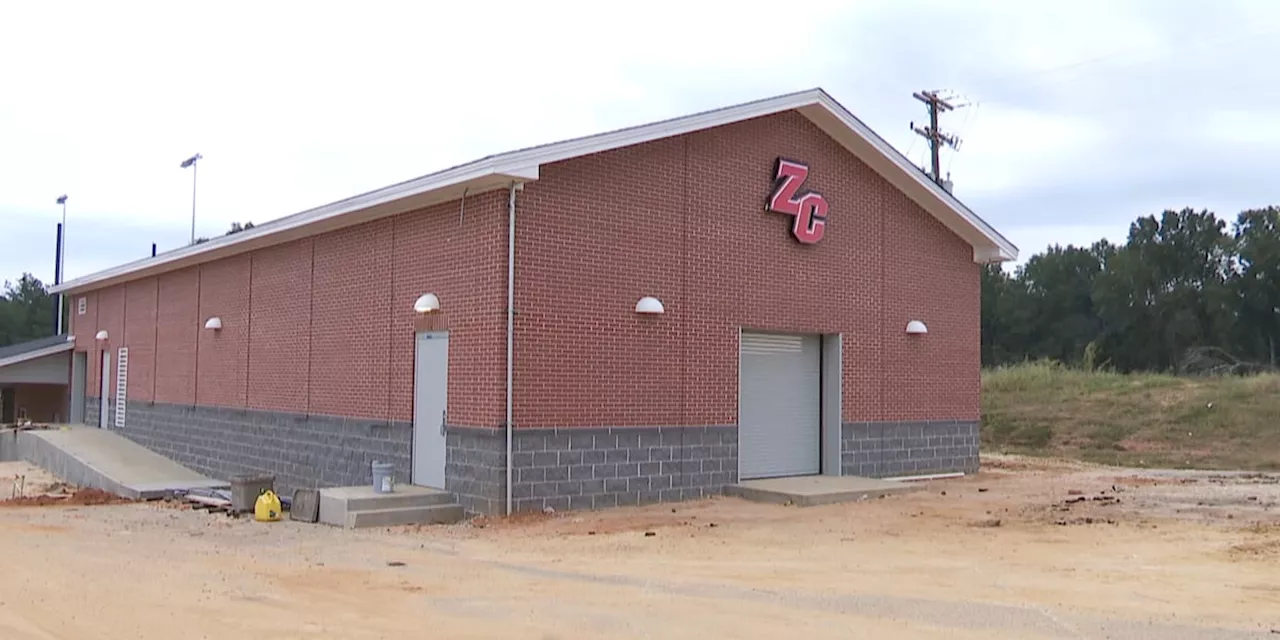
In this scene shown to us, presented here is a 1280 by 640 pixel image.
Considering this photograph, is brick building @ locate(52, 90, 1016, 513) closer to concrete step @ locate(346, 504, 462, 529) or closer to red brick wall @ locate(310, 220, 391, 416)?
red brick wall @ locate(310, 220, 391, 416)

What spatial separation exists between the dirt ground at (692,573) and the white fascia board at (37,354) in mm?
16356

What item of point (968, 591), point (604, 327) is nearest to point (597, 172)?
point (604, 327)

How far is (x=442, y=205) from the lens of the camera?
15242 mm

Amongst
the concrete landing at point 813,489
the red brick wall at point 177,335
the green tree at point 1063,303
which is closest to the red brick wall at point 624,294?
the concrete landing at point 813,489

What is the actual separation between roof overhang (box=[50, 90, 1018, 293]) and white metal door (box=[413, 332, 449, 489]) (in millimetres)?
2039

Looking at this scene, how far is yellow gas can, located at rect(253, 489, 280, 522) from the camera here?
14844 millimetres

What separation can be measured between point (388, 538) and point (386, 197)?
5062 mm

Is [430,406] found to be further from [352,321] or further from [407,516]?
[352,321]

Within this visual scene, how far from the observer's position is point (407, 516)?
14023 mm

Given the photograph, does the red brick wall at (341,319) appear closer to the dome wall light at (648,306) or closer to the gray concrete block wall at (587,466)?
the gray concrete block wall at (587,466)

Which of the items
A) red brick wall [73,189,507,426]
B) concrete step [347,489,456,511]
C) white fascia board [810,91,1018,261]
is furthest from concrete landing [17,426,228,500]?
white fascia board [810,91,1018,261]

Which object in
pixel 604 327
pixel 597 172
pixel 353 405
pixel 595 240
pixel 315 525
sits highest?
pixel 597 172

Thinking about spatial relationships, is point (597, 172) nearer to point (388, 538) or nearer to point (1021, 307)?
point (388, 538)

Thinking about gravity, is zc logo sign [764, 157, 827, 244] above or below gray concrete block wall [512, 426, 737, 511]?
above
